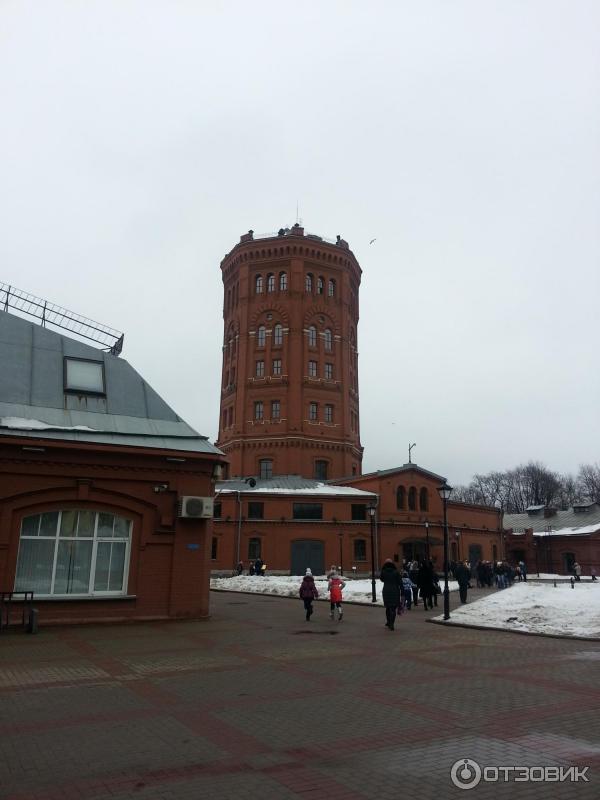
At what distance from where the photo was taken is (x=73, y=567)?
17359 millimetres

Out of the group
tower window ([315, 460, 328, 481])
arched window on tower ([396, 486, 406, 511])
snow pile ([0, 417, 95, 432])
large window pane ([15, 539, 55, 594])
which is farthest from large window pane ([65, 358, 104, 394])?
tower window ([315, 460, 328, 481])

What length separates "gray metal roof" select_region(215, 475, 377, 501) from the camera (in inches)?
1842

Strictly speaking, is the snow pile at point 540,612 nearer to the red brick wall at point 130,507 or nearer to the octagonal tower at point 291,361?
the red brick wall at point 130,507

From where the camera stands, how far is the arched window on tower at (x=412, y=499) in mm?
50125

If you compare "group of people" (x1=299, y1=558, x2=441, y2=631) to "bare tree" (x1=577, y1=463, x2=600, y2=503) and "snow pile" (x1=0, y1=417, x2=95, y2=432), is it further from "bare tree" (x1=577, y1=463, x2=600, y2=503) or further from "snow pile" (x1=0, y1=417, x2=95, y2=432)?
"bare tree" (x1=577, y1=463, x2=600, y2=503)

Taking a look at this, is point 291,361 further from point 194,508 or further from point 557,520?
point 194,508

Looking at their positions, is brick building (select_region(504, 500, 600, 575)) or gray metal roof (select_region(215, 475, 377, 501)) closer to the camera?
gray metal roof (select_region(215, 475, 377, 501))

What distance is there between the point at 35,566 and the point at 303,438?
37.8m

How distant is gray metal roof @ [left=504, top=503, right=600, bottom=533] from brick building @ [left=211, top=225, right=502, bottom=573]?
33.0 feet

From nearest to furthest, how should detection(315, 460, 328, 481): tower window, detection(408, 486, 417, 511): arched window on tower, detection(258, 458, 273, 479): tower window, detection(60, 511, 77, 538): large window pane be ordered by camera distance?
1. detection(60, 511, 77, 538): large window pane
2. detection(408, 486, 417, 511): arched window on tower
3. detection(258, 458, 273, 479): tower window
4. detection(315, 460, 328, 481): tower window

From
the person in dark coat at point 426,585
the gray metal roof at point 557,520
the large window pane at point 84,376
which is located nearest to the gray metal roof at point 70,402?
the large window pane at point 84,376

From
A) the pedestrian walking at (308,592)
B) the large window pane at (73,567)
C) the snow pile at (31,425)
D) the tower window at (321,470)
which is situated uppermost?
the tower window at (321,470)

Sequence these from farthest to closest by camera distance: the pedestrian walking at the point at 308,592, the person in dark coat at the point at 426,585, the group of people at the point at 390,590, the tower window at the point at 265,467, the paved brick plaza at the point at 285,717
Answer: the tower window at the point at 265,467 < the person in dark coat at the point at 426,585 < the pedestrian walking at the point at 308,592 < the group of people at the point at 390,590 < the paved brick plaza at the point at 285,717

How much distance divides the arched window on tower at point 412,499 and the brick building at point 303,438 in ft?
0.37
